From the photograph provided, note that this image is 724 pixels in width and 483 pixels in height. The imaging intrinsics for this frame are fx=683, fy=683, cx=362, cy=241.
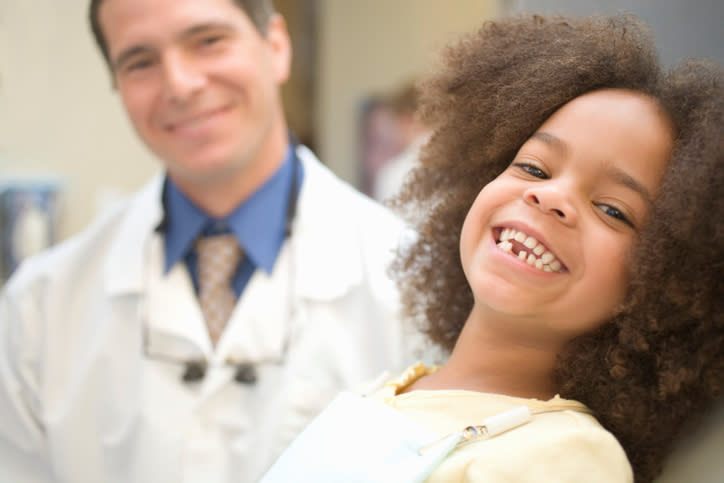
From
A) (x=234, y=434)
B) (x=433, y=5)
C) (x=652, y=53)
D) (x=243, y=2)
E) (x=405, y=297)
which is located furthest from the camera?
(x=433, y=5)

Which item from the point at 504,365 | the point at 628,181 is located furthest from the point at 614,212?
the point at 504,365

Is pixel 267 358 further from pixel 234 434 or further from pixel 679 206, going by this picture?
pixel 679 206

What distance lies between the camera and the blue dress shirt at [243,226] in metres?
1.34

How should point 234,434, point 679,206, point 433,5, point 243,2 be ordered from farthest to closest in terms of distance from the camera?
point 433,5, point 243,2, point 234,434, point 679,206

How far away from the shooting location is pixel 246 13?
1376 mm

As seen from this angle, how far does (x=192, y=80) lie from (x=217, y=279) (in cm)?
38

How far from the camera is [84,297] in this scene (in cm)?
143

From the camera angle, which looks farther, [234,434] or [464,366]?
[234,434]

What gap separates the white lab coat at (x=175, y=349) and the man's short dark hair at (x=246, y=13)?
0.33 m

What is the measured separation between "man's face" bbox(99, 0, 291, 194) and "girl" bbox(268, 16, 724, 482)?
23.0 inches

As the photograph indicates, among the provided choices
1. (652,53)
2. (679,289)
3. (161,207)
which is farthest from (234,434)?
(652,53)

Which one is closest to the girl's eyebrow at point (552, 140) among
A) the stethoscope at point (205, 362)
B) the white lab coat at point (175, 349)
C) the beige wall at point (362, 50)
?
the white lab coat at point (175, 349)

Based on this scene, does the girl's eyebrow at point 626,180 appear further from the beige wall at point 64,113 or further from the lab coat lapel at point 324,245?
the beige wall at point 64,113

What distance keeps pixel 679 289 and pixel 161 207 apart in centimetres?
106
